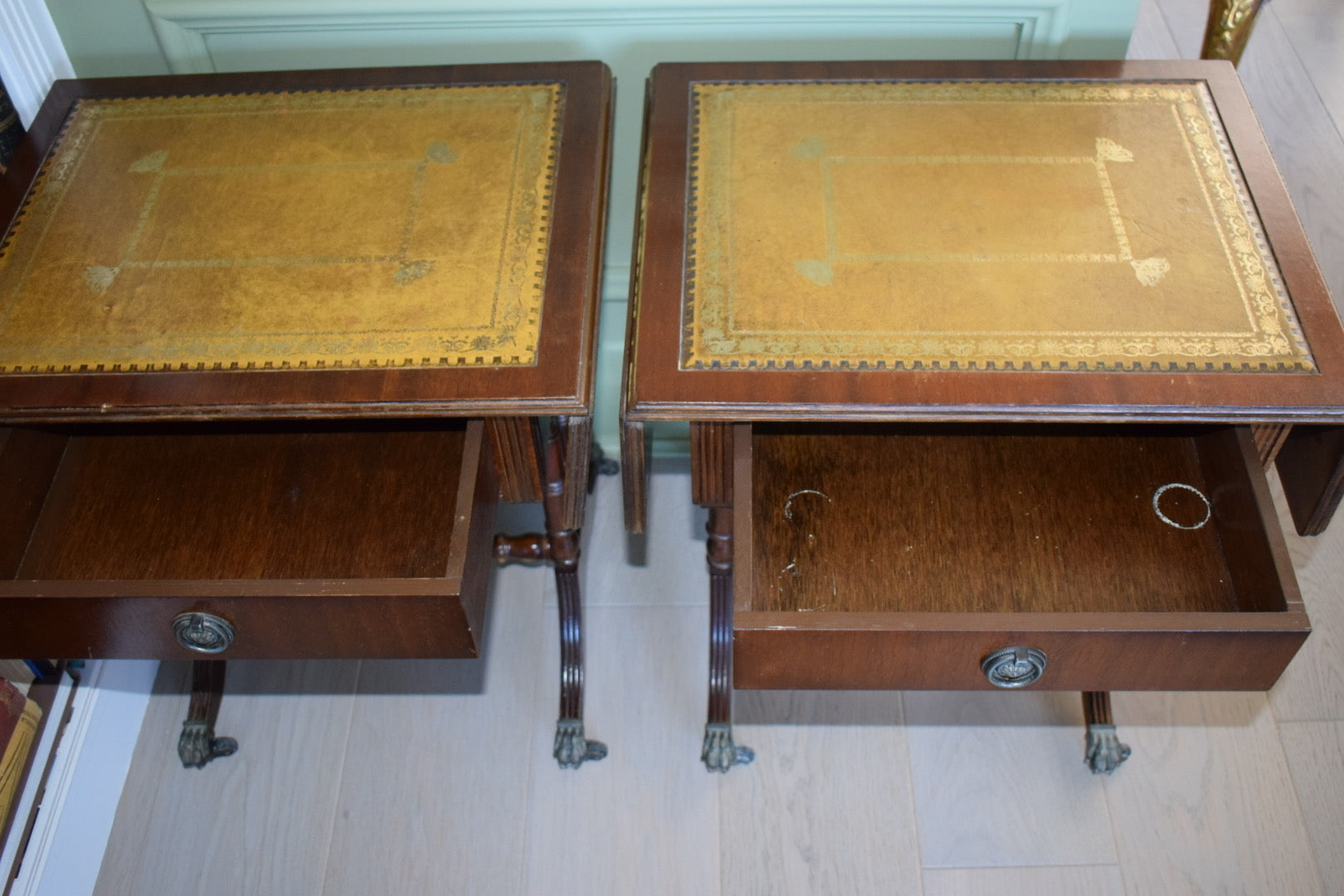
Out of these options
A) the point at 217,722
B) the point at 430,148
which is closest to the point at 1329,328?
the point at 430,148

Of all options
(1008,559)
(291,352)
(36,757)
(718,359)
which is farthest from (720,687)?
(36,757)

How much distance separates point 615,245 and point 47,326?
0.76 metres

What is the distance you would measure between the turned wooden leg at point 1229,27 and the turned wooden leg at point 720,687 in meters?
0.81

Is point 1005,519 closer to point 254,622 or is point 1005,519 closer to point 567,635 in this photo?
point 567,635

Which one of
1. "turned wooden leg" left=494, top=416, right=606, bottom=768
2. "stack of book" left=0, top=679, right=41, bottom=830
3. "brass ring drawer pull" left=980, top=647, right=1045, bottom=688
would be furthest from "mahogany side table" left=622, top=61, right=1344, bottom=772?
"stack of book" left=0, top=679, right=41, bottom=830

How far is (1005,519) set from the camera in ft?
3.96

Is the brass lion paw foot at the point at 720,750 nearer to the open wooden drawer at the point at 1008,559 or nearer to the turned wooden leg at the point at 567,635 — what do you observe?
the turned wooden leg at the point at 567,635

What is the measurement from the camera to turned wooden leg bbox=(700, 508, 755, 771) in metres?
1.45

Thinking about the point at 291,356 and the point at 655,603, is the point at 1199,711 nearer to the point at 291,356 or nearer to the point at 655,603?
the point at 655,603

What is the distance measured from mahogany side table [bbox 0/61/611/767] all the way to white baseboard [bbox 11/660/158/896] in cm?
35

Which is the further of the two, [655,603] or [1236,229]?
[655,603]

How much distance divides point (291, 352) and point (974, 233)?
65 cm

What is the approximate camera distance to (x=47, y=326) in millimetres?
1089

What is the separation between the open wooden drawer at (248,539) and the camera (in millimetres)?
1007
